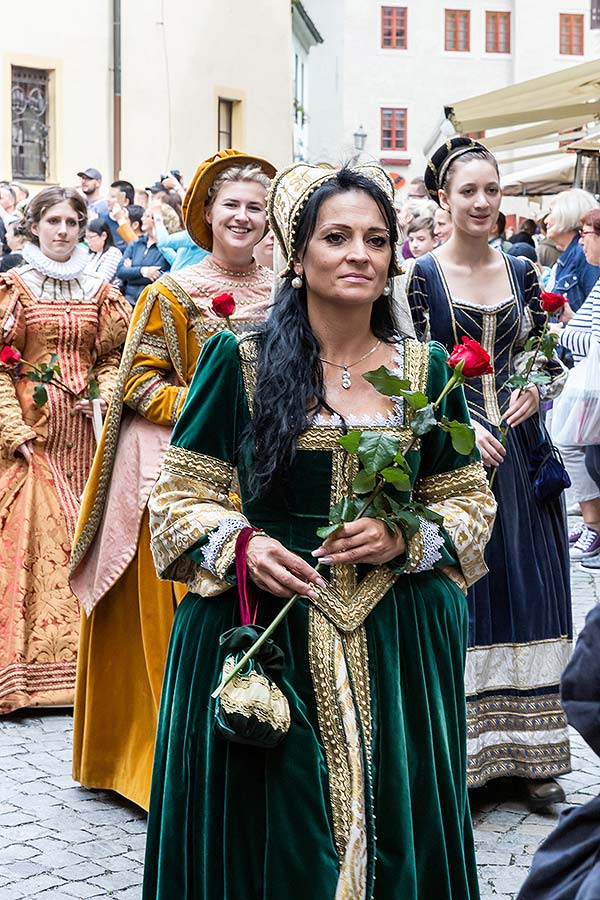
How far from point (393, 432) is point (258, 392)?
286 mm

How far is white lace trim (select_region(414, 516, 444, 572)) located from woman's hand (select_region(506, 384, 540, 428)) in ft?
5.78

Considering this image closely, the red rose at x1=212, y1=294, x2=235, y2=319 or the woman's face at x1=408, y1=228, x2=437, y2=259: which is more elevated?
the woman's face at x1=408, y1=228, x2=437, y2=259

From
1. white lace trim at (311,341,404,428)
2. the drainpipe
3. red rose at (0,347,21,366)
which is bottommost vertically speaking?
white lace trim at (311,341,404,428)

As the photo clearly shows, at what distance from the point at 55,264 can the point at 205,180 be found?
1644mm

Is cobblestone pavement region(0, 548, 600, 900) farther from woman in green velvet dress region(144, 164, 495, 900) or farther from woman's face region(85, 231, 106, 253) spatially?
woman's face region(85, 231, 106, 253)

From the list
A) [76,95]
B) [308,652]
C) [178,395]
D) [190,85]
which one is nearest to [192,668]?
[308,652]

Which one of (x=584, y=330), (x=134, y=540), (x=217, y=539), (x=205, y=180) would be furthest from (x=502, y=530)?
(x=584, y=330)

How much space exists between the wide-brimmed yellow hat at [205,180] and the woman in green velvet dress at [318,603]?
5.45 ft

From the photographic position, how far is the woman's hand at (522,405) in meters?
4.74

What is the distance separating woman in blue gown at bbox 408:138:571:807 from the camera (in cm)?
475

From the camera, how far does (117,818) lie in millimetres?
4809

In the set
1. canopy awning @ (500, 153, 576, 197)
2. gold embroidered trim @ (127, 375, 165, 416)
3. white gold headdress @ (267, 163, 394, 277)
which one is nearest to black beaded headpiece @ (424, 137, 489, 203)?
gold embroidered trim @ (127, 375, 165, 416)

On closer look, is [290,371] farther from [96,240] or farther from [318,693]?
[96,240]

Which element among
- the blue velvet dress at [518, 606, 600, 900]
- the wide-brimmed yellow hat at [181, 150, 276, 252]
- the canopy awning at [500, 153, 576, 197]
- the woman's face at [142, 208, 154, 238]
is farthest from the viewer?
the canopy awning at [500, 153, 576, 197]
